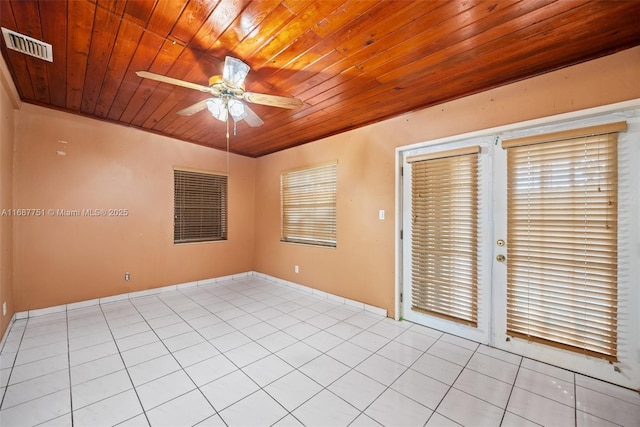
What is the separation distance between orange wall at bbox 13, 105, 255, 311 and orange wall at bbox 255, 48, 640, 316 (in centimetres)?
134

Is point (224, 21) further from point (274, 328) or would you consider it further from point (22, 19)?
point (274, 328)

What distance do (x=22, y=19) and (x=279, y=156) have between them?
3.41 meters

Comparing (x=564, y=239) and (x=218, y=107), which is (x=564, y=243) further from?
(x=218, y=107)

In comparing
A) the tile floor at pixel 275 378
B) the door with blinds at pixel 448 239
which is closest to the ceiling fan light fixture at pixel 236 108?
the door with blinds at pixel 448 239

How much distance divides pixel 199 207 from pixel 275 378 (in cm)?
350

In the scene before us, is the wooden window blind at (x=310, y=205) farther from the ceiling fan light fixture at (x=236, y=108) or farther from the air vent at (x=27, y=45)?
the air vent at (x=27, y=45)

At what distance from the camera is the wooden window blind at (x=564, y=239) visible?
2004 millimetres

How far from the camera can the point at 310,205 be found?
4320 mm

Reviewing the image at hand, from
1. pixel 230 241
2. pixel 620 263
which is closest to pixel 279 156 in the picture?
pixel 230 241

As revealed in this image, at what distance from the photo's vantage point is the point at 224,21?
1.64 metres

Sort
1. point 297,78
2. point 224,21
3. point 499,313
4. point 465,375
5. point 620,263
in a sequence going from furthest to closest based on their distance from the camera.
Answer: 1. point 499,313
2. point 297,78
3. point 465,375
4. point 620,263
5. point 224,21

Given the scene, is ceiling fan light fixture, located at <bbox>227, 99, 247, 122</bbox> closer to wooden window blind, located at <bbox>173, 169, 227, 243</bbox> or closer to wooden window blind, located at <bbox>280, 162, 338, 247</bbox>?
wooden window blind, located at <bbox>280, 162, 338, 247</bbox>

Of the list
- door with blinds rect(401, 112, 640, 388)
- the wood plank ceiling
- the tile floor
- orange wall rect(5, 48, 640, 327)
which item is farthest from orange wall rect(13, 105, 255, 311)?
door with blinds rect(401, 112, 640, 388)

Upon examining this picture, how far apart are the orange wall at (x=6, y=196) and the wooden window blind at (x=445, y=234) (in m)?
4.23
